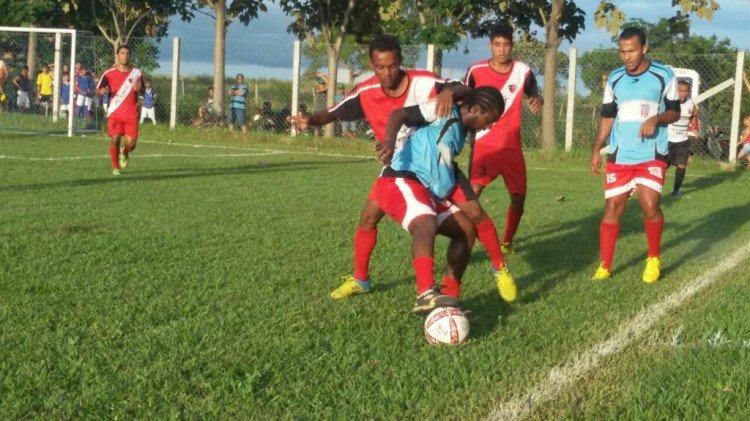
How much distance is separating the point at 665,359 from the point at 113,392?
2452mm

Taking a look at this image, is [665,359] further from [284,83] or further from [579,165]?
[284,83]

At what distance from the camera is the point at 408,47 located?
82.2ft

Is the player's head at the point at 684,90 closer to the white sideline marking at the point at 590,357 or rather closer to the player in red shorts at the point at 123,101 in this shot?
the player in red shorts at the point at 123,101

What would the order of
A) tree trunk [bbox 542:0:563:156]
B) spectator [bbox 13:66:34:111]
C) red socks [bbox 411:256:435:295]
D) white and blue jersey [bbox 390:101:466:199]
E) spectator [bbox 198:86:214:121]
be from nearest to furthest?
1. red socks [bbox 411:256:435:295]
2. white and blue jersey [bbox 390:101:466:199]
3. tree trunk [bbox 542:0:563:156]
4. spectator [bbox 13:66:34:111]
5. spectator [bbox 198:86:214:121]

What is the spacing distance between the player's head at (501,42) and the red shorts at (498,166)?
0.76 meters

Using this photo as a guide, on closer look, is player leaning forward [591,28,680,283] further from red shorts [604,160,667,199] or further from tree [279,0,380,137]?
tree [279,0,380,137]

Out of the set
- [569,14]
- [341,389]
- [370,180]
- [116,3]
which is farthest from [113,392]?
[116,3]

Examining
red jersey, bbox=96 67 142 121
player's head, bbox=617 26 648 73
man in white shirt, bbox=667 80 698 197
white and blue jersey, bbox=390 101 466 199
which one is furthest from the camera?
man in white shirt, bbox=667 80 698 197

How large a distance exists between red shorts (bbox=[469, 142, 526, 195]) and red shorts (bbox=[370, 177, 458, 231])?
2.87 m

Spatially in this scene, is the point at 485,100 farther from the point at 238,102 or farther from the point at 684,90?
the point at 238,102

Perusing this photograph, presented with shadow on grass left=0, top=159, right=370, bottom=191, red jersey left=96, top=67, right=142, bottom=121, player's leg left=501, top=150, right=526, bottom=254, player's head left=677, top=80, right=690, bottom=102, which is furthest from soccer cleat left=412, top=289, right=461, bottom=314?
red jersey left=96, top=67, right=142, bottom=121

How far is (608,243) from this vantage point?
7.87 m

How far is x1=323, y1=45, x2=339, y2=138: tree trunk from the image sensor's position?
26056 mm

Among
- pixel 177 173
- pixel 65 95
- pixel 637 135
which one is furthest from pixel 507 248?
pixel 65 95
